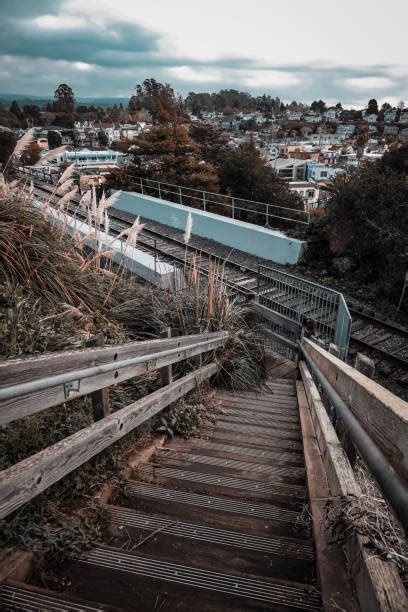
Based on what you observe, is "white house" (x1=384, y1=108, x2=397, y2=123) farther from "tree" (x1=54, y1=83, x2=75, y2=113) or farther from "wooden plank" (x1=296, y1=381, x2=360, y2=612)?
"wooden plank" (x1=296, y1=381, x2=360, y2=612)

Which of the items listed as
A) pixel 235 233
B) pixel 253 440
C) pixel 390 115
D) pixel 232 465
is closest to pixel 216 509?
pixel 232 465

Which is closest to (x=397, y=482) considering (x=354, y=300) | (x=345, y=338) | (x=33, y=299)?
(x=33, y=299)

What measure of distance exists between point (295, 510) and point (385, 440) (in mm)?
1511

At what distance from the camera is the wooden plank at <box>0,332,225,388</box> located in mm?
1714

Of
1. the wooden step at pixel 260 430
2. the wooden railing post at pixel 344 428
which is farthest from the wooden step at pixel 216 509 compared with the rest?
the wooden step at pixel 260 430

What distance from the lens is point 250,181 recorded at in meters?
28.4

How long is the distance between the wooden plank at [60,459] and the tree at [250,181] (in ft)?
86.2

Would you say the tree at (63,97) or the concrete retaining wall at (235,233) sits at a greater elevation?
the tree at (63,97)

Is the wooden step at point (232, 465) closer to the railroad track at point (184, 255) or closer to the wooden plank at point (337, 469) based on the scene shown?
the wooden plank at point (337, 469)

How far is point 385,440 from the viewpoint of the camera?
1.30 meters

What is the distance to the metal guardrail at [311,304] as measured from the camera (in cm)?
611

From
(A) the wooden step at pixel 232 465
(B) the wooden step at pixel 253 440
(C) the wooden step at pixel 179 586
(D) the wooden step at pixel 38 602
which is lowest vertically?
(B) the wooden step at pixel 253 440

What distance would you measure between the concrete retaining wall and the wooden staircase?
9.82 m

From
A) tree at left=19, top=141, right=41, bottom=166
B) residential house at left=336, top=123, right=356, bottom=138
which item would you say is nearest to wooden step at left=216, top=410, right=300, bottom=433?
tree at left=19, top=141, right=41, bottom=166
